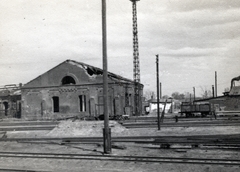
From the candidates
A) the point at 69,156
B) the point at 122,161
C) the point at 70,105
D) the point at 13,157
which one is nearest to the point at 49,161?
the point at 69,156

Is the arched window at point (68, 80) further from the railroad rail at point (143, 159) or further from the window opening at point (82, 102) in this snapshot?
the railroad rail at point (143, 159)

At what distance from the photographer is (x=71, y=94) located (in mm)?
40281

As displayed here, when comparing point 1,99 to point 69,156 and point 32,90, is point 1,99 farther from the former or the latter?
point 69,156

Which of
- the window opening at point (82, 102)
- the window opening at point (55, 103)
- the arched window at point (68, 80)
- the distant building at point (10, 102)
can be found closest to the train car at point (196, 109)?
the window opening at point (82, 102)

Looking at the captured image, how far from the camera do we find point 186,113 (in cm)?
3819

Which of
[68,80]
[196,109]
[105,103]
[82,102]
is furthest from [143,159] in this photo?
[68,80]

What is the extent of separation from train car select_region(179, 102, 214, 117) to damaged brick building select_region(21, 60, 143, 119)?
8614mm

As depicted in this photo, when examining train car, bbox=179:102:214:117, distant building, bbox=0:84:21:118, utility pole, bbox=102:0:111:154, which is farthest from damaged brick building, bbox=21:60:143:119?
utility pole, bbox=102:0:111:154

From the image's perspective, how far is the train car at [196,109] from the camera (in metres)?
37.5

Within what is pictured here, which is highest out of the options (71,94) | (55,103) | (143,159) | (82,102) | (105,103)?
(71,94)

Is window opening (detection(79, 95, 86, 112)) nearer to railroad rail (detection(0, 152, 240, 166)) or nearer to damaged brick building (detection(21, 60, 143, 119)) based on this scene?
damaged brick building (detection(21, 60, 143, 119))

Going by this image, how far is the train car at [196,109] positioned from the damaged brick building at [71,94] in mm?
8614

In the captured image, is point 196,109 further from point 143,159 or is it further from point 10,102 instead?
point 10,102

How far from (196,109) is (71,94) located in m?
18.7
